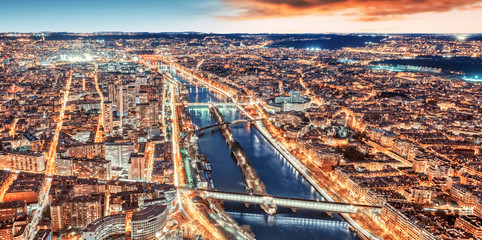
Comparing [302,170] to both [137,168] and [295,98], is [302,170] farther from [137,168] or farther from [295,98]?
[295,98]

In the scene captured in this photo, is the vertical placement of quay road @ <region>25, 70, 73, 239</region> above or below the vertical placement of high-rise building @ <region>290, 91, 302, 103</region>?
below

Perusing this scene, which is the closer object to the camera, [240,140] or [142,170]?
[142,170]

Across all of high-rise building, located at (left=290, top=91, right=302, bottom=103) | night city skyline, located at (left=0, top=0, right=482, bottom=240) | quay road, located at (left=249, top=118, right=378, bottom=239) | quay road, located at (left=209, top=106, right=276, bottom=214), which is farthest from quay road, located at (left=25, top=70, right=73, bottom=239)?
high-rise building, located at (left=290, top=91, right=302, bottom=103)

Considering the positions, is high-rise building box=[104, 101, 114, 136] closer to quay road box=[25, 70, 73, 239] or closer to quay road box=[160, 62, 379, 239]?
quay road box=[25, 70, 73, 239]

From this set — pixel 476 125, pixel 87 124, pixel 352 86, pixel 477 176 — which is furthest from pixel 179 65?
pixel 477 176

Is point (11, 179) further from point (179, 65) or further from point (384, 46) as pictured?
point (384, 46)

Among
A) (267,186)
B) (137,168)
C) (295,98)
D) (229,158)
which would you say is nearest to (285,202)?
(267,186)

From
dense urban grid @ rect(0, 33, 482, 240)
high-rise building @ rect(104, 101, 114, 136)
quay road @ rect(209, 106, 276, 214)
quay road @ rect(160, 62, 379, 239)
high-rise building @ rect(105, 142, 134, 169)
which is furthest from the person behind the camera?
high-rise building @ rect(104, 101, 114, 136)
